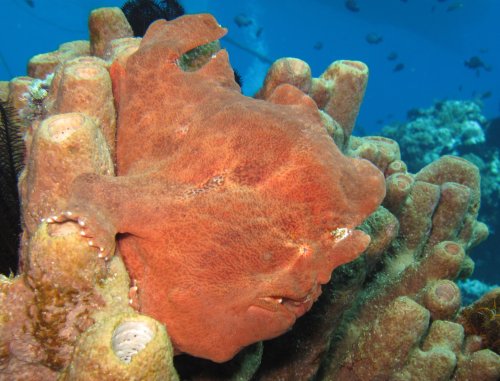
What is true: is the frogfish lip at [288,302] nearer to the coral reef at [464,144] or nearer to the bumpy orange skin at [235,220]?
the bumpy orange skin at [235,220]

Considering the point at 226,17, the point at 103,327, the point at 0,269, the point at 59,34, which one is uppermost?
the point at 103,327

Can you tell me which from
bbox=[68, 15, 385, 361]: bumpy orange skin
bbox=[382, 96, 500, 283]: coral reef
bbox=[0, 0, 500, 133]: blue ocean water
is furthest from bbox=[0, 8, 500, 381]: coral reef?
bbox=[0, 0, 500, 133]: blue ocean water

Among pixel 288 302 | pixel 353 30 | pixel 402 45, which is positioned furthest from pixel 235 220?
pixel 402 45

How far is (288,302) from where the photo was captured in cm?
172

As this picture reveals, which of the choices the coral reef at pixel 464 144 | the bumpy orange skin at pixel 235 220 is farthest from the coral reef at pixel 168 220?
the coral reef at pixel 464 144

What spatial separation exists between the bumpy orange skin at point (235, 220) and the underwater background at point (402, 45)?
18.4 m

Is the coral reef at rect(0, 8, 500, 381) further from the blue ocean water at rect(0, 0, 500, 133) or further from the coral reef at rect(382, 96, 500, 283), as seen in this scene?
the blue ocean water at rect(0, 0, 500, 133)

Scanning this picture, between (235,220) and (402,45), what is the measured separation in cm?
7817

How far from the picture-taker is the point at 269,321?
1.66m

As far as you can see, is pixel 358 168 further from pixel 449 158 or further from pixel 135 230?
pixel 449 158

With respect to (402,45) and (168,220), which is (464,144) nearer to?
(168,220)

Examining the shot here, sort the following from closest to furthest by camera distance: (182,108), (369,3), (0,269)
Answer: (182,108) → (0,269) → (369,3)

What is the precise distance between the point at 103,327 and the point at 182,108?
1.09 m

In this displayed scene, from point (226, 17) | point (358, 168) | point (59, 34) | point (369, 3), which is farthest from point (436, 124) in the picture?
point (59, 34)
